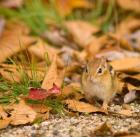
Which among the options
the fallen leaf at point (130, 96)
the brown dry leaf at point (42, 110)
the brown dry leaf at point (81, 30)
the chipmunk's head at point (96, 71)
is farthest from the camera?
the brown dry leaf at point (81, 30)

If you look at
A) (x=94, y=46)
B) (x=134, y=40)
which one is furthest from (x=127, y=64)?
(x=134, y=40)

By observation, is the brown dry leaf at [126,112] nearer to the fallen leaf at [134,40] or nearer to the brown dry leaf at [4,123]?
the brown dry leaf at [4,123]

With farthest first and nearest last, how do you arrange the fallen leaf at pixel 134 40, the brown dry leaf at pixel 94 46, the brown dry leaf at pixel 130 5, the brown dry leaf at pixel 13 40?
1. the brown dry leaf at pixel 130 5
2. the fallen leaf at pixel 134 40
3. the brown dry leaf at pixel 94 46
4. the brown dry leaf at pixel 13 40

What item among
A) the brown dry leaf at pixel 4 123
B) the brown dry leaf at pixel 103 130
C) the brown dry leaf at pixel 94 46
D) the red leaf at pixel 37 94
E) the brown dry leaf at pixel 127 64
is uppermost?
the brown dry leaf at pixel 94 46

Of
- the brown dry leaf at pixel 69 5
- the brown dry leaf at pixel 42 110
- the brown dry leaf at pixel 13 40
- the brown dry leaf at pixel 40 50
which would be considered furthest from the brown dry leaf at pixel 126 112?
the brown dry leaf at pixel 69 5

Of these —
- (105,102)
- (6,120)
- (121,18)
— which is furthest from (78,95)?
(121,18)

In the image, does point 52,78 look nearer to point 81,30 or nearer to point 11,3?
point 81,30

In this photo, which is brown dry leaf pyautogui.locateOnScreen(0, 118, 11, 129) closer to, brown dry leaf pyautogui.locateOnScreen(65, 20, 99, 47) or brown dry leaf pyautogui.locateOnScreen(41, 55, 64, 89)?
brown dry leaf pyautogui.locateOnScreen(41, 55, 64, 89)
